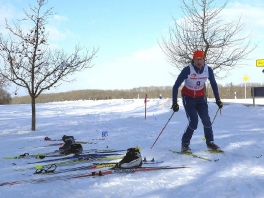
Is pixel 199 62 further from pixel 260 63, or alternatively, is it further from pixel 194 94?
pixel 260 63

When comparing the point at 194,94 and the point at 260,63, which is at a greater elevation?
the point at 260,63

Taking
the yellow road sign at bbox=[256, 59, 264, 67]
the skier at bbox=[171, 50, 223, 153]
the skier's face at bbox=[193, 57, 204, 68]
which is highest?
the yellow road sign at bbox=[256, 59, 264, 67]

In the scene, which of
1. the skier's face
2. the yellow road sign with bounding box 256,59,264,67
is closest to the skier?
the skier's face

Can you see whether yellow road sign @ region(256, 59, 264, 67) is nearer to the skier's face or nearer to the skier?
the skier

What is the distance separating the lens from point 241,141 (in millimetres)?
7797

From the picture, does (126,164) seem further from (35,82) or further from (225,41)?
(225,41)

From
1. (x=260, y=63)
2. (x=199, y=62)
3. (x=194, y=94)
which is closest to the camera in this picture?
(x=199, y=62)

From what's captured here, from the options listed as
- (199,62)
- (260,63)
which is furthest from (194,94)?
(260,63)

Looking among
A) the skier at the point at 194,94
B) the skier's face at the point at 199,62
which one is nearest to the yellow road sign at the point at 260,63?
the skier at the point at 194,94

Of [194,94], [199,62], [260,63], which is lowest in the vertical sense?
[194,94]

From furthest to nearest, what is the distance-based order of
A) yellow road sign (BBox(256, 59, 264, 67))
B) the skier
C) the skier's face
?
yellow road sign (BBox(256, 59, 264, 67)) → the skier → the skier's face

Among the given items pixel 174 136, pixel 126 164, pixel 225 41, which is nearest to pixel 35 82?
pixel 174 136

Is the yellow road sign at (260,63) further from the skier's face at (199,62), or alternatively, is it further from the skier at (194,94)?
the skier's face at (199,62)

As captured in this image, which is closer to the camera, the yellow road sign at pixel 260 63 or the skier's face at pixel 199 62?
the skier's face at pixel 199 62
